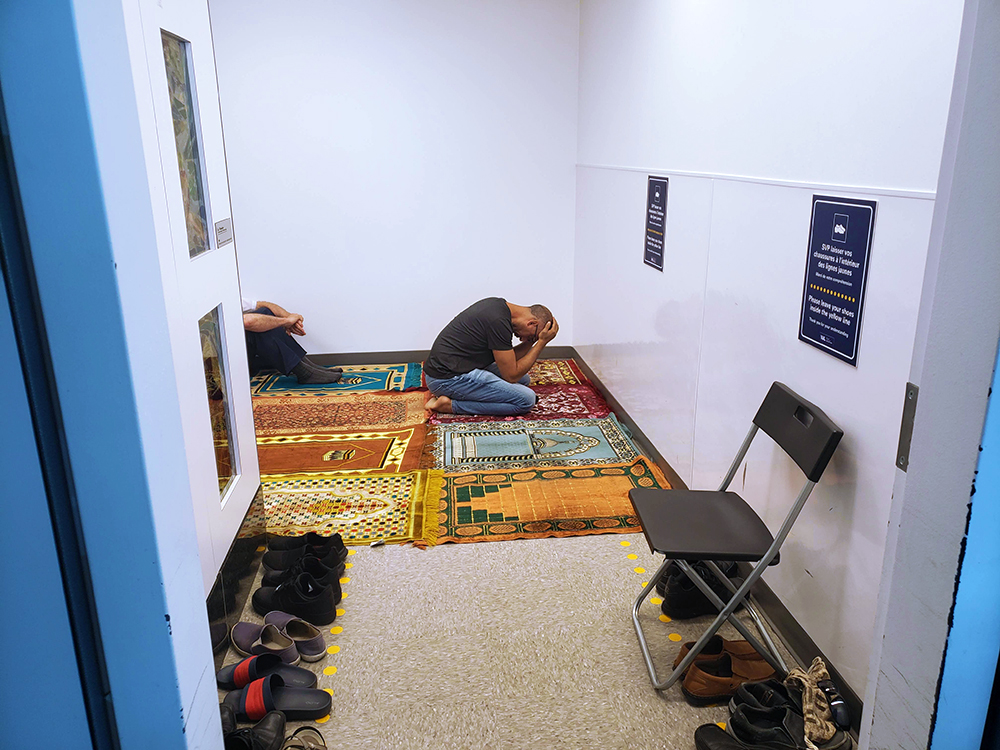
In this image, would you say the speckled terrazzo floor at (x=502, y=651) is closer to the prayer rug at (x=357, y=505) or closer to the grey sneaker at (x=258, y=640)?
the grey sneaker at (x=258, y=640)

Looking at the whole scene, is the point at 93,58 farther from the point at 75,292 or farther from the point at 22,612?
the point at 22,612

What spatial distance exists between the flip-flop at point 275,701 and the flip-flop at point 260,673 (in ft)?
0.15

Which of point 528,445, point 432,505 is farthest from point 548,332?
point 432,505

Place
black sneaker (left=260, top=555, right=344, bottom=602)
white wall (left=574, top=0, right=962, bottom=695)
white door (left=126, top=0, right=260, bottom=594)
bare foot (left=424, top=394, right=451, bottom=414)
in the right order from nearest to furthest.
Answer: white wall (left=574, top=0, right=962, bottom=695)
white door (left=126, top=0, right=260, bottom=594)
black sneaker (left=260, top=555, right=344, bottom=602)
bare foot (left=424, top=394, right=451, bottom=414)

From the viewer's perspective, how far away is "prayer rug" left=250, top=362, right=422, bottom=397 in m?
5.34

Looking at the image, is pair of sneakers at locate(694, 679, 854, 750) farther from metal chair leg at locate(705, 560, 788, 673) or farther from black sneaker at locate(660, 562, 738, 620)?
black sneaker at locate(660, 562, 738, 620)

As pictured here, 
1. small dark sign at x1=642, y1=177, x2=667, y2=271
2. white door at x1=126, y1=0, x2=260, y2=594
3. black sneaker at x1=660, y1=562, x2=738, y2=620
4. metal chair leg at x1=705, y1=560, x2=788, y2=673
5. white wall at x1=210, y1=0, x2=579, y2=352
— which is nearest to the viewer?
white door at x1=126, y1=0, x2=260, y2=594

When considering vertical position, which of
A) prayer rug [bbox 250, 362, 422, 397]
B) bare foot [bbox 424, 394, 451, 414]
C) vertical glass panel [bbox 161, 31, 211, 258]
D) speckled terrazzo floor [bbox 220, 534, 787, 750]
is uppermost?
vertical glass panel [bbox 161, 31, 211, 258]

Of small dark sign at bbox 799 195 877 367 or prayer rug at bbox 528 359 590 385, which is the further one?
prayer rug at bbox 528 359 590 385

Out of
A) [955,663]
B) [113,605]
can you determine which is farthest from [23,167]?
[955,663]

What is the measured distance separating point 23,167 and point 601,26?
4.62 m

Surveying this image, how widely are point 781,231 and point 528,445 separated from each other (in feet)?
7.06

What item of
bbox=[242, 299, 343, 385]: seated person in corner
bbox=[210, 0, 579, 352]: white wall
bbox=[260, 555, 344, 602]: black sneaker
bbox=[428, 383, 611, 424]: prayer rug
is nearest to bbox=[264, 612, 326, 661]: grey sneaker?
bbox=[260, 555, 344, 602]: black sneaker

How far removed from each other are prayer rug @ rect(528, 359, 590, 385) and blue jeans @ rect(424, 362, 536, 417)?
644 mm
